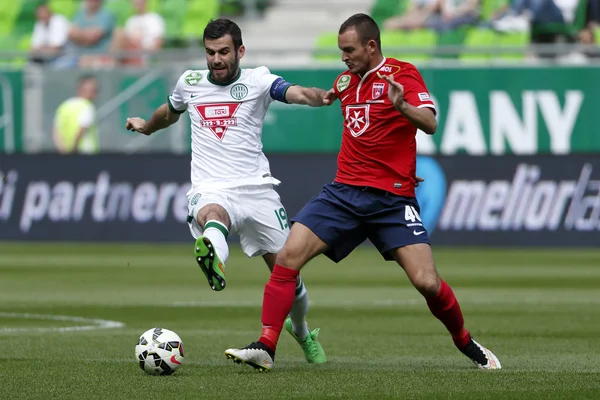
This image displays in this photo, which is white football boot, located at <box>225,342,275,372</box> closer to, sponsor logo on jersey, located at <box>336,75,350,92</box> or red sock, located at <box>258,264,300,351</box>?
red sock, located at <box>258,264,300,351</box>

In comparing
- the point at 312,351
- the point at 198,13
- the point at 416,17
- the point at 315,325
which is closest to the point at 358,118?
the point at 312,351

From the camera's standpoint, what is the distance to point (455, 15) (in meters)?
23.3

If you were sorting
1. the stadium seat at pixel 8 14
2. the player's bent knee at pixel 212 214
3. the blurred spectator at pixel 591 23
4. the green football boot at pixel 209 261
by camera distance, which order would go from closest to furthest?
the green football boot at pixel 209 261
the player's bent knee at pixel 212 214
the blurred spectator at pixel 591 23
the stadium seat at pixel 8 14

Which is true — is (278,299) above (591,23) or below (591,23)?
above

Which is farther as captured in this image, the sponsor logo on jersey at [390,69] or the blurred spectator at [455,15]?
the blurred spectator at [455,15]

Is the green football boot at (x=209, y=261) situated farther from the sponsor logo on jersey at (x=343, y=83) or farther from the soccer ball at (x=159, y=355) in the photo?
the sponsor logo on jersey at (x=343, y=83)

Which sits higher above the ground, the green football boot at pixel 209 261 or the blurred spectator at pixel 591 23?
the green football boot at pixel 209 261

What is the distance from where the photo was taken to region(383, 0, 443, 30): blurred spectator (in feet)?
77.3

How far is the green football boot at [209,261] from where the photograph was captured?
782cm

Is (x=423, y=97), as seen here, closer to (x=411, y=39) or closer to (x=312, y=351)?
(x=312, y=351)

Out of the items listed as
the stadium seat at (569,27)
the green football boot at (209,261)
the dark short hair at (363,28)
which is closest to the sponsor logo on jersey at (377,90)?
the dark short hair at (363,28)

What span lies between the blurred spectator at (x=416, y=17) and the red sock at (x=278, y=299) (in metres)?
16.1

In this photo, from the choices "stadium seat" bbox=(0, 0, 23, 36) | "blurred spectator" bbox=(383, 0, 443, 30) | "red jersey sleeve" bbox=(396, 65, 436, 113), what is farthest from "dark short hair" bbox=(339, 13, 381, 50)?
"stadium seat" bbox=(0, 0, 23, 36)

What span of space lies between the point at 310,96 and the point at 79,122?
13.7m
